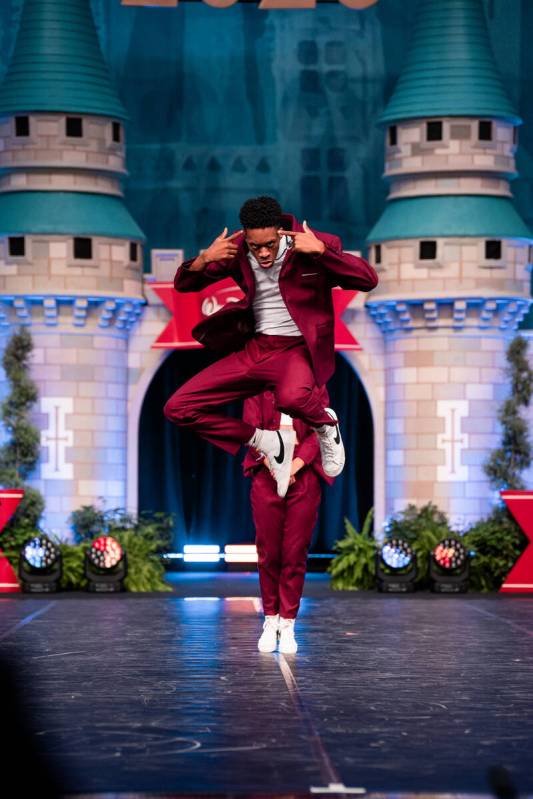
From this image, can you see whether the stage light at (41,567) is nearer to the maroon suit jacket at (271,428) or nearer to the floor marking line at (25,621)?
the floor marking line at (25,621)

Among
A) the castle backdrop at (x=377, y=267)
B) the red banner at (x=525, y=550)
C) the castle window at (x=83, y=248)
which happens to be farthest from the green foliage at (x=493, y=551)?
the castle window at (x=83, y=248)

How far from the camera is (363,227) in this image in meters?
18.9

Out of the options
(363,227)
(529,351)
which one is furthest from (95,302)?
(529,351)

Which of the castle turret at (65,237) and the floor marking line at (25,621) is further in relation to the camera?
the castle turret at (65,237)

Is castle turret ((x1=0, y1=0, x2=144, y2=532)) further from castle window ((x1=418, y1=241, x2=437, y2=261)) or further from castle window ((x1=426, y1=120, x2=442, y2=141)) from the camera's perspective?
castle window ((x1=426, y1=120, x2=442, y2=141))

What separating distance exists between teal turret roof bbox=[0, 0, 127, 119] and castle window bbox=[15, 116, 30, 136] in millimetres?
103

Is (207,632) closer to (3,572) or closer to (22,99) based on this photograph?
(3,572)

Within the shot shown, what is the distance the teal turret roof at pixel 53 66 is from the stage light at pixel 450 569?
657cm

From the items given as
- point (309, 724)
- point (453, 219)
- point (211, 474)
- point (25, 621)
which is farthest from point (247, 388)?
point (211, 474)

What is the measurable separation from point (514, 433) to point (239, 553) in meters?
4.11

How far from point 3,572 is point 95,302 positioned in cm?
397

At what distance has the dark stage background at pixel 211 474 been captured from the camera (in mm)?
18547

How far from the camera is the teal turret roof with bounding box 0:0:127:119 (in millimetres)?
16656

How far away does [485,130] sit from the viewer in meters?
16.9
